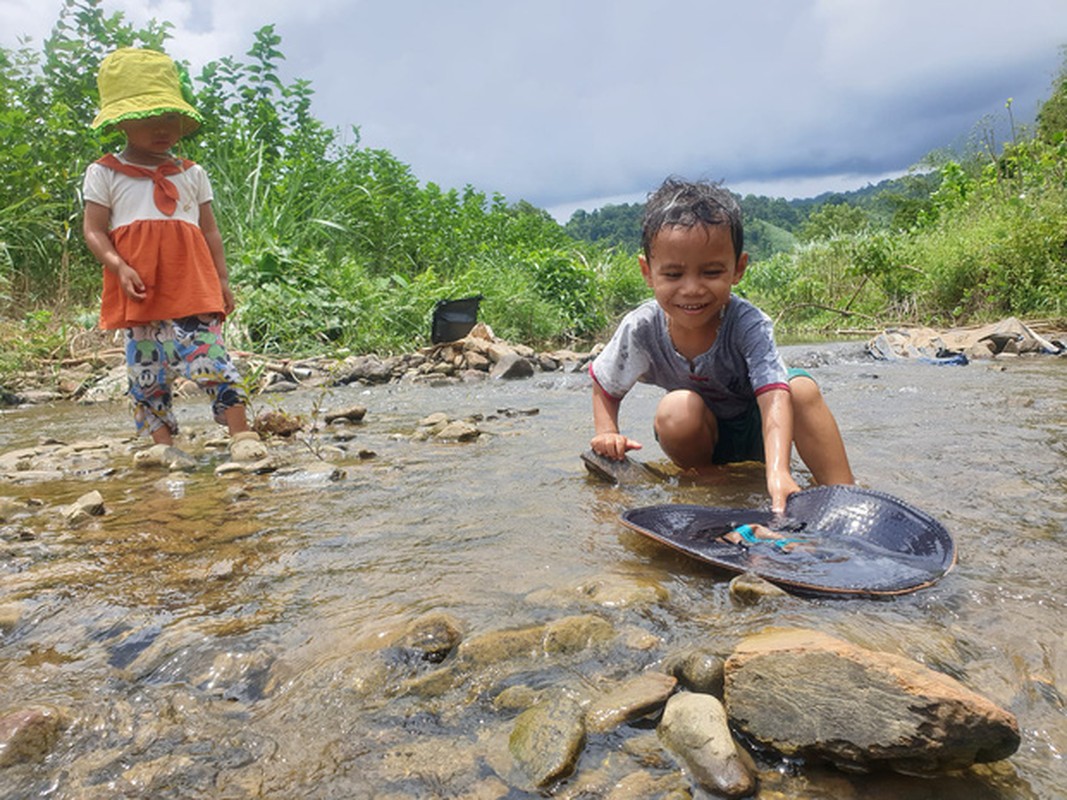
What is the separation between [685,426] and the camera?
251cm

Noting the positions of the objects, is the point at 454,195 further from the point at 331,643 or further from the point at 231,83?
the point at 331,643

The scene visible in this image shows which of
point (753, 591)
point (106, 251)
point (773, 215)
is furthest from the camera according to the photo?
point (773, 215)

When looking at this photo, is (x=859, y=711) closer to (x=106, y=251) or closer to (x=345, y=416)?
(x=106, y=251)

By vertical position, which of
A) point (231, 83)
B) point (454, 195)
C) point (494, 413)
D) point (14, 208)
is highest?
point (231, 83)

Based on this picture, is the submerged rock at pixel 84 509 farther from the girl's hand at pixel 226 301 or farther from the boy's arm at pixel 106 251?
the girl's hand at pixel 226 301

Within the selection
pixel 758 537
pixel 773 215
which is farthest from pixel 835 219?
pixel 758 537

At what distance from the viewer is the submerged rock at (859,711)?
0.84m

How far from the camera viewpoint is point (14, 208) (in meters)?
7.20

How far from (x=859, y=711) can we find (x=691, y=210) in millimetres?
1659

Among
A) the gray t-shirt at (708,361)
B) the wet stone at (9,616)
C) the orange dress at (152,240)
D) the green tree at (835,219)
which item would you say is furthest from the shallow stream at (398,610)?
the green tree at (835,219)

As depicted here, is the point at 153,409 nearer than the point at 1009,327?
Yes

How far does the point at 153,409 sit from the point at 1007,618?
326cm

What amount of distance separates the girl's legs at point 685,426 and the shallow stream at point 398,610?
0.13 m

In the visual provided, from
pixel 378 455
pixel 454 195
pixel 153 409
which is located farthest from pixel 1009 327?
pixel 454 195
